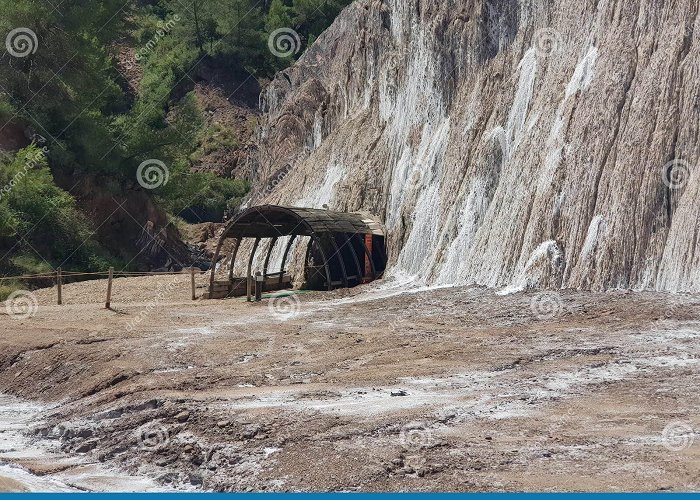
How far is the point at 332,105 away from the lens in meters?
34.3

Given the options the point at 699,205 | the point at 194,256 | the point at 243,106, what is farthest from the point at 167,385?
the point at 243,106

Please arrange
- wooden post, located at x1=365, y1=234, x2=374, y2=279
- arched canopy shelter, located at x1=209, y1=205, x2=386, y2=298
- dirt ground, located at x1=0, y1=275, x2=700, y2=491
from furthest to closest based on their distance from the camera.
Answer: wooden post, located at x1=365, y1=234, x2=374, y2=279 → arched canopy shelter, located at x1=209, y1=205, x2=386, y2=298 → dirt ground, located at x1=0, y1=275, x2=700, y2=491

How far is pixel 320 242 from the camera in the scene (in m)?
24.9

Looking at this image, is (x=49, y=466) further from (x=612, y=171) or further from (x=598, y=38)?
(x=598, y=38)

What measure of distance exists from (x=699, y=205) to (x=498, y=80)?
877 centimetres

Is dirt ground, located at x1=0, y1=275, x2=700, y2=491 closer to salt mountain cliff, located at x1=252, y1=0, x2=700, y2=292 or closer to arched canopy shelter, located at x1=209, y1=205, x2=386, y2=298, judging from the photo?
salt mountain cliff, located at x1=252, y1=0, x2=700, y2=292

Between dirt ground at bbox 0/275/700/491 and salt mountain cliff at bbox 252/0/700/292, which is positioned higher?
salt mountain cliff at bbox 252/0/700/292

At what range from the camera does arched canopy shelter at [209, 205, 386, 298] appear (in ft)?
81.5

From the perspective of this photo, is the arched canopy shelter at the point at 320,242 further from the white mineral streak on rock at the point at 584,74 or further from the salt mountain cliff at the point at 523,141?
the white mineral streak on rock at the point at 584,74

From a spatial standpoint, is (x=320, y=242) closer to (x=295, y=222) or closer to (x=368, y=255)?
(x=368, y=255)

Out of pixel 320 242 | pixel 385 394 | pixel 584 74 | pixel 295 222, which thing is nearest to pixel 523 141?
pixel 584 74

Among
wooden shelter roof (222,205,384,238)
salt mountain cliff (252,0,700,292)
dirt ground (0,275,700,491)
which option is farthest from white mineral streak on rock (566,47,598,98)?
wooden shelter roof (222,205,384,238)

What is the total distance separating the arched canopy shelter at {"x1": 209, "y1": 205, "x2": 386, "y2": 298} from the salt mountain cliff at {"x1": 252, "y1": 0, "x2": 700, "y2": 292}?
0.80 metres

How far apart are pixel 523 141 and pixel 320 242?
232 inches
